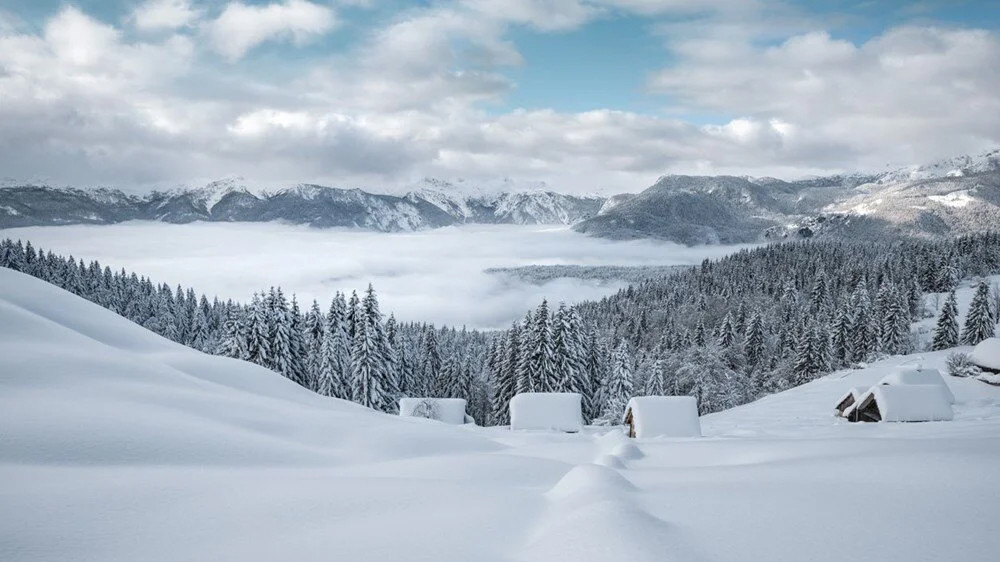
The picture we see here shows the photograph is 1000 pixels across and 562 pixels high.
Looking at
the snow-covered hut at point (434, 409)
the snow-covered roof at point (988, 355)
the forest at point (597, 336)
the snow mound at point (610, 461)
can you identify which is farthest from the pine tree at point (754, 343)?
Result: the snow mound at point (610, 461)

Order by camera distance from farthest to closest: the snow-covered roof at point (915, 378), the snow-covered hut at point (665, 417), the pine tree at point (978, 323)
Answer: the pine tree at point (978, 323) → the snow-covered roof at point (915, 378) → the snow-covered hut at point (665, 417)

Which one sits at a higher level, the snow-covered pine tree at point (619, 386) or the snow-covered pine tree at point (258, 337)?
the snow-covered pine tree at point (258, 337)

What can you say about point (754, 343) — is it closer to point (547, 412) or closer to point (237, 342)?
point (547, 412)

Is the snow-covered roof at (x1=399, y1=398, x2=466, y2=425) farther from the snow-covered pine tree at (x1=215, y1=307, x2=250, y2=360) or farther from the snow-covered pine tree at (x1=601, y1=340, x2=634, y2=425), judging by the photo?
the snow-covered pine tree at (x1=601, y1=340, x2=634, y2=425)

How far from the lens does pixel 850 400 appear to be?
127 feet

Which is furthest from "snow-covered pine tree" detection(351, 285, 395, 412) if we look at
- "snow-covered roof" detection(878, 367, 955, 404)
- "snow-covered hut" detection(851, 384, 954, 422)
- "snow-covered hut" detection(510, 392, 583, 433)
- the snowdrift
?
"snow-covered roof" detection(878, 367, 955, 404)

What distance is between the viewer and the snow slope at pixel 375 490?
647 cm

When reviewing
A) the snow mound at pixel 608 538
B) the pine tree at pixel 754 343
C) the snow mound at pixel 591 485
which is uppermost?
the snow mound at pixel 608 538

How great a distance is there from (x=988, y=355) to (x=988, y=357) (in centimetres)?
23

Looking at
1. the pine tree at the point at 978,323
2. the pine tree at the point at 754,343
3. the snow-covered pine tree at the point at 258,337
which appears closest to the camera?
the snow-covered pine tree at the point at 258,337

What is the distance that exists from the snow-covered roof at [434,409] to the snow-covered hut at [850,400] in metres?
30.0

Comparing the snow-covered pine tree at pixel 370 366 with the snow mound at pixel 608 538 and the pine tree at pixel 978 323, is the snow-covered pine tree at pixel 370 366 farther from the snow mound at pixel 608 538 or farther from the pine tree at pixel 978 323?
the pine tree at pixel 978 323

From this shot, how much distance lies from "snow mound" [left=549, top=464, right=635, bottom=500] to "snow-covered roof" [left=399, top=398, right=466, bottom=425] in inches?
1291

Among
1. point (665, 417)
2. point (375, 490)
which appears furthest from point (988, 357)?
point (375, 490)
